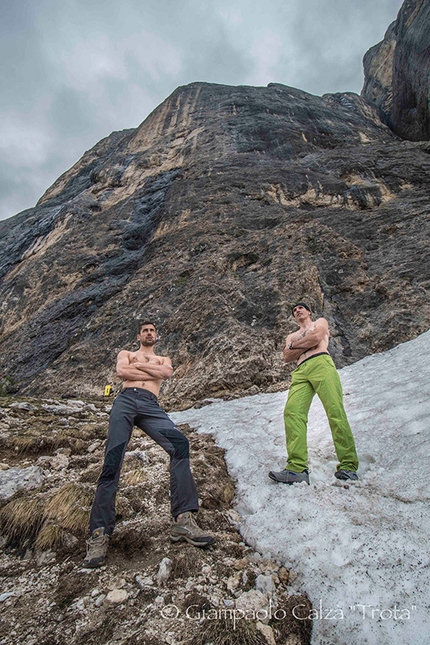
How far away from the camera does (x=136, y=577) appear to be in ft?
8.67

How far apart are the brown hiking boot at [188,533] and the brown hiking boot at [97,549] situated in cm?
59

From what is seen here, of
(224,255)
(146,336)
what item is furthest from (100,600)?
(224,255)

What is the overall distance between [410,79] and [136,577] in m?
40.2

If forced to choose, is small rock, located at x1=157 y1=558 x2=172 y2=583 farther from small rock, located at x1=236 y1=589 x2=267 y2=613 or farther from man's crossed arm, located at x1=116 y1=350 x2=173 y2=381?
man's crossed arm, located at x1=116 y1=350 x2=173 y2=381

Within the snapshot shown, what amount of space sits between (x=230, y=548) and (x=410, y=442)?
272 centimetres

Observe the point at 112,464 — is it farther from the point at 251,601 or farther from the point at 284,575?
the point at 284,575

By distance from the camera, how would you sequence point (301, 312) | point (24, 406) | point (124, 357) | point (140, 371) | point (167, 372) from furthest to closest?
point (24, 406) < point (301, 312) < point (124, 357) < point (167, 372) < point (140, 371)

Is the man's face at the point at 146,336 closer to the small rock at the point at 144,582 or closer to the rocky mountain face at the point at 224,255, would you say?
the small rock at the point at 144,582

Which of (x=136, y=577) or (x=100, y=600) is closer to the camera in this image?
(x=100, y=600)

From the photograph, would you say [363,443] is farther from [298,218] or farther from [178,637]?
[298,218]

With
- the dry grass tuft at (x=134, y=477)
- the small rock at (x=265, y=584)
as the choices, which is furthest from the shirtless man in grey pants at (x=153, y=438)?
the dry grass tuft at (x=134, y=477)

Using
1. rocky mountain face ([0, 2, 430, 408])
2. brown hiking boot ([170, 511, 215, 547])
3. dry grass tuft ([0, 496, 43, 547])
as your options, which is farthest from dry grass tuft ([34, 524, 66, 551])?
rocky mountain face ([0, 2, 430, 408])

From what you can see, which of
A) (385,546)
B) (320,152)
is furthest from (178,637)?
(320,152)

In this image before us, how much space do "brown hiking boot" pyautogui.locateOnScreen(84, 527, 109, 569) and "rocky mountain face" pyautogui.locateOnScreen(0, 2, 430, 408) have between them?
7.28 m
